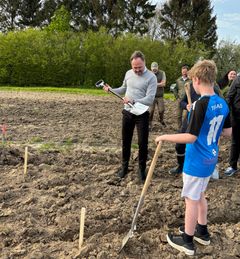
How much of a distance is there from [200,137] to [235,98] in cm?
299

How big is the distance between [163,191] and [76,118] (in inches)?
248

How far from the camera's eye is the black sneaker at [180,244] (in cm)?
368

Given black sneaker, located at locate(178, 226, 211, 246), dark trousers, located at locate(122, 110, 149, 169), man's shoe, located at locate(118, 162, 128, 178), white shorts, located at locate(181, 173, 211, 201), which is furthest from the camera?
man's shoe, located at locate(118, 162, 128, 178)

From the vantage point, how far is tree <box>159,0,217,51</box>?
127 feet

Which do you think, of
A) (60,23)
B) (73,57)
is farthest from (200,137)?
(60,23)

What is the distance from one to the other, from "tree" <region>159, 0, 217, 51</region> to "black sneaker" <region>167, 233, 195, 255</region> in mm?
36412

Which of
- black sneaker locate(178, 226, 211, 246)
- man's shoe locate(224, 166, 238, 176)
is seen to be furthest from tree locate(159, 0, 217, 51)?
black sneaker locate(178, 226, 211, 246)

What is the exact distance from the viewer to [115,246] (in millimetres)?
3732

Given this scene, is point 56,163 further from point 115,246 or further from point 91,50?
point 91,50

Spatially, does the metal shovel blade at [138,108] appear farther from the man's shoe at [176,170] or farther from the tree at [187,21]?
the tree at [187,21]

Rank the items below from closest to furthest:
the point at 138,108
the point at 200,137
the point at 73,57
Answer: the point at 200,137, the point at 138,108, the point at 73,57

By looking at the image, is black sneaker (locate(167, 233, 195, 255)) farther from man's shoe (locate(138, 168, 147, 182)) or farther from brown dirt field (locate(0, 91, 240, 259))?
man's shoe (locate(138, 168, 147, 182))

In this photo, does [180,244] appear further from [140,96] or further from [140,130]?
[140,96]

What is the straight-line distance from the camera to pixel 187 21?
39.1m
